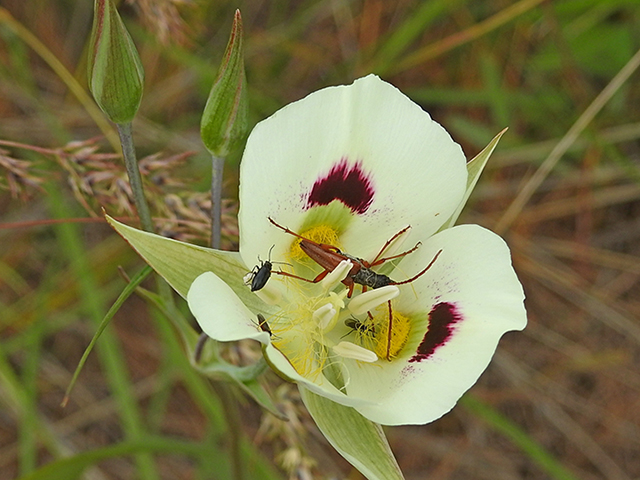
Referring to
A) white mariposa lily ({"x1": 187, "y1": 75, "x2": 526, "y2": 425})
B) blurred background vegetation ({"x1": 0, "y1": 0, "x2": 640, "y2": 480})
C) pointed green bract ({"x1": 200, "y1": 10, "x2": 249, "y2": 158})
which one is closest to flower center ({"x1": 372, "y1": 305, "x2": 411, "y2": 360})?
white mariposa lily ({"x1": 187, "y1": 75, "x2": 526, "y2": 425})

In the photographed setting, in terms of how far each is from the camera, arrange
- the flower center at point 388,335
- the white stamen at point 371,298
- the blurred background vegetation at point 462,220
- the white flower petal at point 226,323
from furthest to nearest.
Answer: the blurred background vegetation at point 462,220 < the flower center at point 388,335 < the white stamen at point 371,298 < the white flower petal at point 226,323

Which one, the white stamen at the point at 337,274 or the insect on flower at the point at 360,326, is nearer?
the white stamen at the point at 337,274

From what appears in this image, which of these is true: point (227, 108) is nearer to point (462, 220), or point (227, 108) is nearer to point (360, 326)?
point (360, 326)

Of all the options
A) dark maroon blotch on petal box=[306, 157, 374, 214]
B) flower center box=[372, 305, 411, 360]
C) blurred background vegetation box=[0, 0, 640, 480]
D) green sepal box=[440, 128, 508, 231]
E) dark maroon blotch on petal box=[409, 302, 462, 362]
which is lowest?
Result: blurred background vegetation box=[0, 0, 640, 480]

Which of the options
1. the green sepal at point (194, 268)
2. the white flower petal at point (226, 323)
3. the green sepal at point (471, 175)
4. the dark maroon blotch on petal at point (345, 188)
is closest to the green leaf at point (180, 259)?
the green sepal at point (194, 268)

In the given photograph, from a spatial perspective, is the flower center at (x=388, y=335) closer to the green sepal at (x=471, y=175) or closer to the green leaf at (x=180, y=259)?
Answer: the green sepal at (x=471, y=175)

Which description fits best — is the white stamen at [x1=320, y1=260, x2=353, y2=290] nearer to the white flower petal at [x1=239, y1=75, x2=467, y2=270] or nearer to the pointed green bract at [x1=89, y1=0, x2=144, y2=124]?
the white flower petal at [x1=239, y1=75, x2=467, y2=270]
